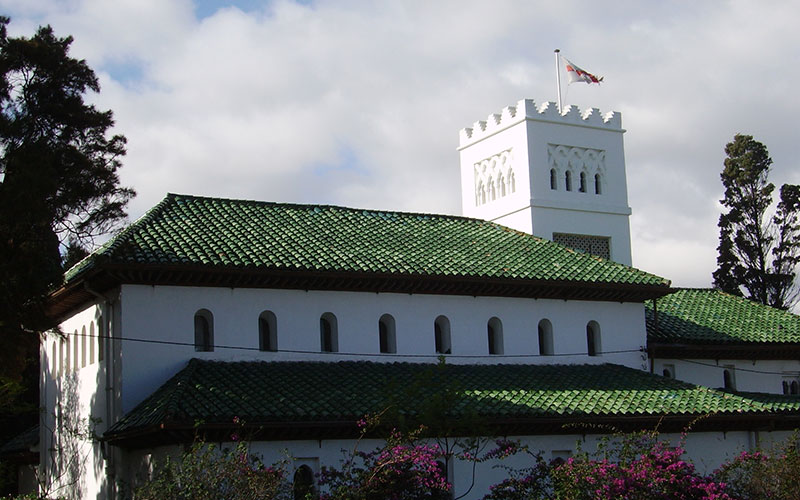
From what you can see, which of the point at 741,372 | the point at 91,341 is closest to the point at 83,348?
the point at 91,341

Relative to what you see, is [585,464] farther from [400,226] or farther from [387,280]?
[400,226]

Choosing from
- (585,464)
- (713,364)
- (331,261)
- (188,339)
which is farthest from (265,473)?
(713,364)

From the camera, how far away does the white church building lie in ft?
79.4

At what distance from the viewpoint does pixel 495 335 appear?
29453 millimetres

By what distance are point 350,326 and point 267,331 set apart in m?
1.97

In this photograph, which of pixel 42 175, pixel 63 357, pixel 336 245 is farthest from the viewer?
pixel 63 357

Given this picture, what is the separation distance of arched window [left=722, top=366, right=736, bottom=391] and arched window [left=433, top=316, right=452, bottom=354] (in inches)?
365

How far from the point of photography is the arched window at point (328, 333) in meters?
27.2

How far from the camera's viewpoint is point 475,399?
84.1 ft

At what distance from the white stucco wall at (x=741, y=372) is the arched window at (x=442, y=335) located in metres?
6.67

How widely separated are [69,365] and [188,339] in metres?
5.46

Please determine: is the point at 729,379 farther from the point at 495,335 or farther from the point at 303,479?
the point at 303,479

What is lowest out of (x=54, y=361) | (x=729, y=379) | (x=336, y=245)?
(x=729, y=379)

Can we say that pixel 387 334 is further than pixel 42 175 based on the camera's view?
Yes
